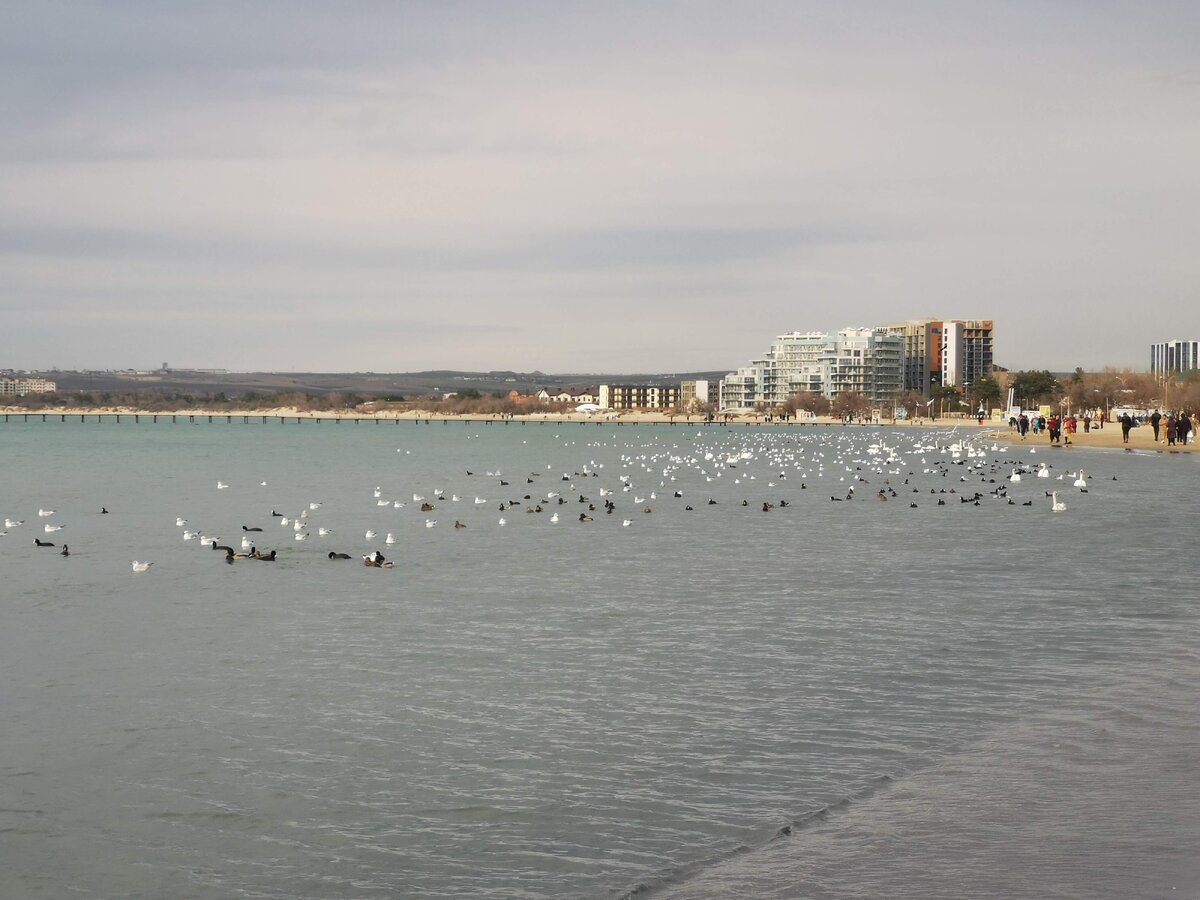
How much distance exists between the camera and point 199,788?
10.4 meters

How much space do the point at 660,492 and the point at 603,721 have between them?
3590 cm

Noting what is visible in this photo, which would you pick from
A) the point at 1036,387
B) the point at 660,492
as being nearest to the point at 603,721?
the point at 660,492

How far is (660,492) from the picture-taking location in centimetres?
4819

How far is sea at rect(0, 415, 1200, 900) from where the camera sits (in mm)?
8680

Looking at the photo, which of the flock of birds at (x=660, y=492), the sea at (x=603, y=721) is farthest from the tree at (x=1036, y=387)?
the sea at (x=603, y=721)

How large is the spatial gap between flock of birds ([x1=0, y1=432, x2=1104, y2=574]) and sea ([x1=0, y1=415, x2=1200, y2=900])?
292cm

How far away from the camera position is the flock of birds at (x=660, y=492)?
106 ft

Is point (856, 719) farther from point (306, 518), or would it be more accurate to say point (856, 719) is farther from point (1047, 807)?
point (306, 518)

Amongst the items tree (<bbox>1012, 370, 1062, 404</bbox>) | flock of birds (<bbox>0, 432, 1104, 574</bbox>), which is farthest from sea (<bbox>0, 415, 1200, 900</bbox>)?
tree (<bbox>1012, 370, 1062, 404</bbox>)

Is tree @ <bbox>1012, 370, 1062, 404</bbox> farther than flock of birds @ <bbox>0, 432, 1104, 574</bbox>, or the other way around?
tree @ <bbox>1012, 370, 1062, 404</bbox>

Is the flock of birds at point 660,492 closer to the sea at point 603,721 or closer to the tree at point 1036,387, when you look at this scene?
the sea at point 603,721

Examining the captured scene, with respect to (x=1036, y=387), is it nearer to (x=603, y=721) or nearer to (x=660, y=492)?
(x=660, y=492)

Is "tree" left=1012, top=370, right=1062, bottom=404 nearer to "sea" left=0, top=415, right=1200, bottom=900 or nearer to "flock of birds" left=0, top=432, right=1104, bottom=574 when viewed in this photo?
"flock of birds" left=0, top=432, right=1104, bottom=574

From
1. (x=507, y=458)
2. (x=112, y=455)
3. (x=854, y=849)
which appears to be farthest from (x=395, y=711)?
(x=112, y=455)
